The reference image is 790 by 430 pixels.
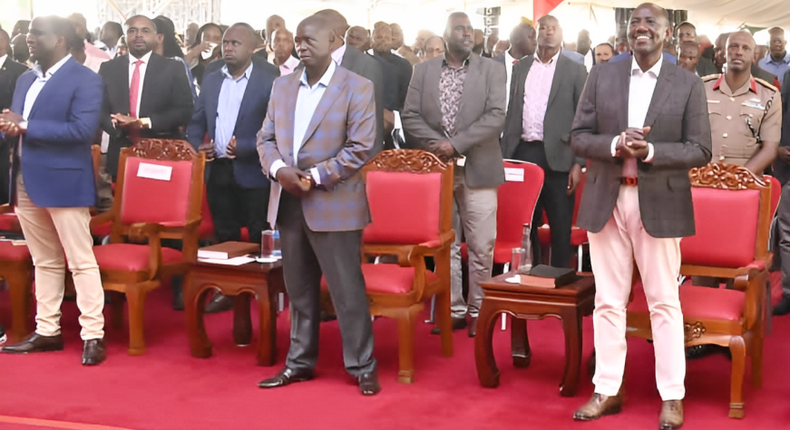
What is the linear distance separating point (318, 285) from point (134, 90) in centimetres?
238

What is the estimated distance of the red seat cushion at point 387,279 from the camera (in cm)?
443

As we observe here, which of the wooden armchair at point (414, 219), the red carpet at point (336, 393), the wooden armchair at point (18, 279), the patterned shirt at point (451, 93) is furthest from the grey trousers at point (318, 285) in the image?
the wooden armchair at point (18, 279)

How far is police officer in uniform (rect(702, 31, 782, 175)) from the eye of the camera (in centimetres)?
525

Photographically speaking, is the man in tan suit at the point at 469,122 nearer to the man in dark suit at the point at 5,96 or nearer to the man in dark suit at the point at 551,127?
the man in dark suit at the point at 551,127

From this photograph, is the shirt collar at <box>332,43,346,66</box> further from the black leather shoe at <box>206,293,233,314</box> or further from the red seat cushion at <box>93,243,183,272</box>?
the black leather shoe at <box>206,293,233,314</box>

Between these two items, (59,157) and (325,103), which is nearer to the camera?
(325,103)

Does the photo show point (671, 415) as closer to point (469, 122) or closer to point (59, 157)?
point (469, 122)

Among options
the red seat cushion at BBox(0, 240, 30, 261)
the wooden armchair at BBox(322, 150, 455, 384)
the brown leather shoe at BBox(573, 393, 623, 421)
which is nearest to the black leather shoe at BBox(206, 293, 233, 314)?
the red seat cushion at BBox(0, 240, 30, 261)

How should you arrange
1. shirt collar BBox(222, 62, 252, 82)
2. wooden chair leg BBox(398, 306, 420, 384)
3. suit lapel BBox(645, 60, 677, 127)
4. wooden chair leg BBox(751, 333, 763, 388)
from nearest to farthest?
suit lapel BBox(645, 60, 677, 127) < wooden chair leg BBox(751, 333, 763, 388) < wooden chair leg BBox(398, 306, 420, 384) < shirt collar BBox(222, 62, 252, 82)

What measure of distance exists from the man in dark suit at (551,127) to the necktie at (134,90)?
92.7 inches

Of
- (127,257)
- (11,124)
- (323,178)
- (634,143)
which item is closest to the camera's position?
(634,143)

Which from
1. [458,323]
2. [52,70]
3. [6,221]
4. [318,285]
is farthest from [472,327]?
[6,221]

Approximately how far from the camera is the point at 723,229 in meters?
4.25

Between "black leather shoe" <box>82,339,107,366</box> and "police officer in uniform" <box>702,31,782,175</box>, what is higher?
"police officer in uniform" <box>702,31,782,175</box>
